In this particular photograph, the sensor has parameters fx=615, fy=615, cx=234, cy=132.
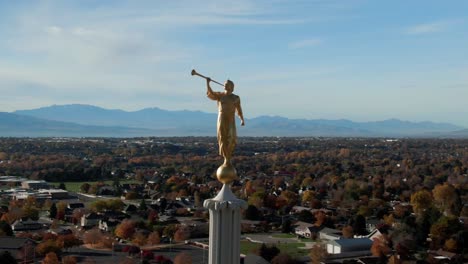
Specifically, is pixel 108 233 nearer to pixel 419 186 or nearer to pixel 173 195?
pixel 173 195

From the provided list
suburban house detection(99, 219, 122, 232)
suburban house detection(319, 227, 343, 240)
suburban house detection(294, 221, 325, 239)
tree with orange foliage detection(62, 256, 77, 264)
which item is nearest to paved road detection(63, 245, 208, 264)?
tree with orange foliage detection(62, 256, 77, 264)

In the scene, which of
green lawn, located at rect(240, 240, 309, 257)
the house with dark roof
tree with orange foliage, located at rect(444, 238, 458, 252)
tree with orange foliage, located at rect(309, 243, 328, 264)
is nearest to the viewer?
the house with dark roof

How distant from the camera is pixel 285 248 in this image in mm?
44688

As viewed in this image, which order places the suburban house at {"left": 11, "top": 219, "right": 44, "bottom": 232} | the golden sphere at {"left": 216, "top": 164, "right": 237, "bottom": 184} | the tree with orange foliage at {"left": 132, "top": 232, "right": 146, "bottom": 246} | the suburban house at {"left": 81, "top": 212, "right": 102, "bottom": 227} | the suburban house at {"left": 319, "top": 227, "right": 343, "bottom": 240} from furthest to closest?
1. the suburban house at {"left": 81, "top": 212, "right": 102, "bottom": 227}
2. the suburban house at {"left": 11, "top": 219, "right": 44, "bottom": 232}
3. the suburban house at {"left": 319, "top": 227, "right": 343, "bottom": 240}
4. the tree with orange foliage at {"left": 132, "top": 232, "right": 146, "bottom": 246}
5. the golden sphere at {"left": 216, "top": 164, "right": 237, "bottom": 184}

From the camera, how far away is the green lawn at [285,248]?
139 feet

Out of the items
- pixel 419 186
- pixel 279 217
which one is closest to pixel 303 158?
pixel 419 186

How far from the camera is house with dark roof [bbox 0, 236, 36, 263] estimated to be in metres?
37.3

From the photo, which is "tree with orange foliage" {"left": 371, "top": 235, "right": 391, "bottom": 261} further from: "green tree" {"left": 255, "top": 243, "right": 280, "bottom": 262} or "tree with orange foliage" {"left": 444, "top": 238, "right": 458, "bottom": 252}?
"green tree" {"left": 255, "top": 243, "right": 280, "bottom": 262}

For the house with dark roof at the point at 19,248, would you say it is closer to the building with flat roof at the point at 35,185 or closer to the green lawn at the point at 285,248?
the green lawn at the point at 285,248

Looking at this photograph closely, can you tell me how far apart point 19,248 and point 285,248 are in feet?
60.0

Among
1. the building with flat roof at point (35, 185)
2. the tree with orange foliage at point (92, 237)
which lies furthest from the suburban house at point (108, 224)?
the building with flat roof at point (35, 185)

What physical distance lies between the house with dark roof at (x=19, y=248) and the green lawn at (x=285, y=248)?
13.6 meters

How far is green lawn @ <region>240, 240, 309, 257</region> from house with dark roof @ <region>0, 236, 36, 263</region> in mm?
13621

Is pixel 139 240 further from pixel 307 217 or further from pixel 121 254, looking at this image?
pixel 307 217
